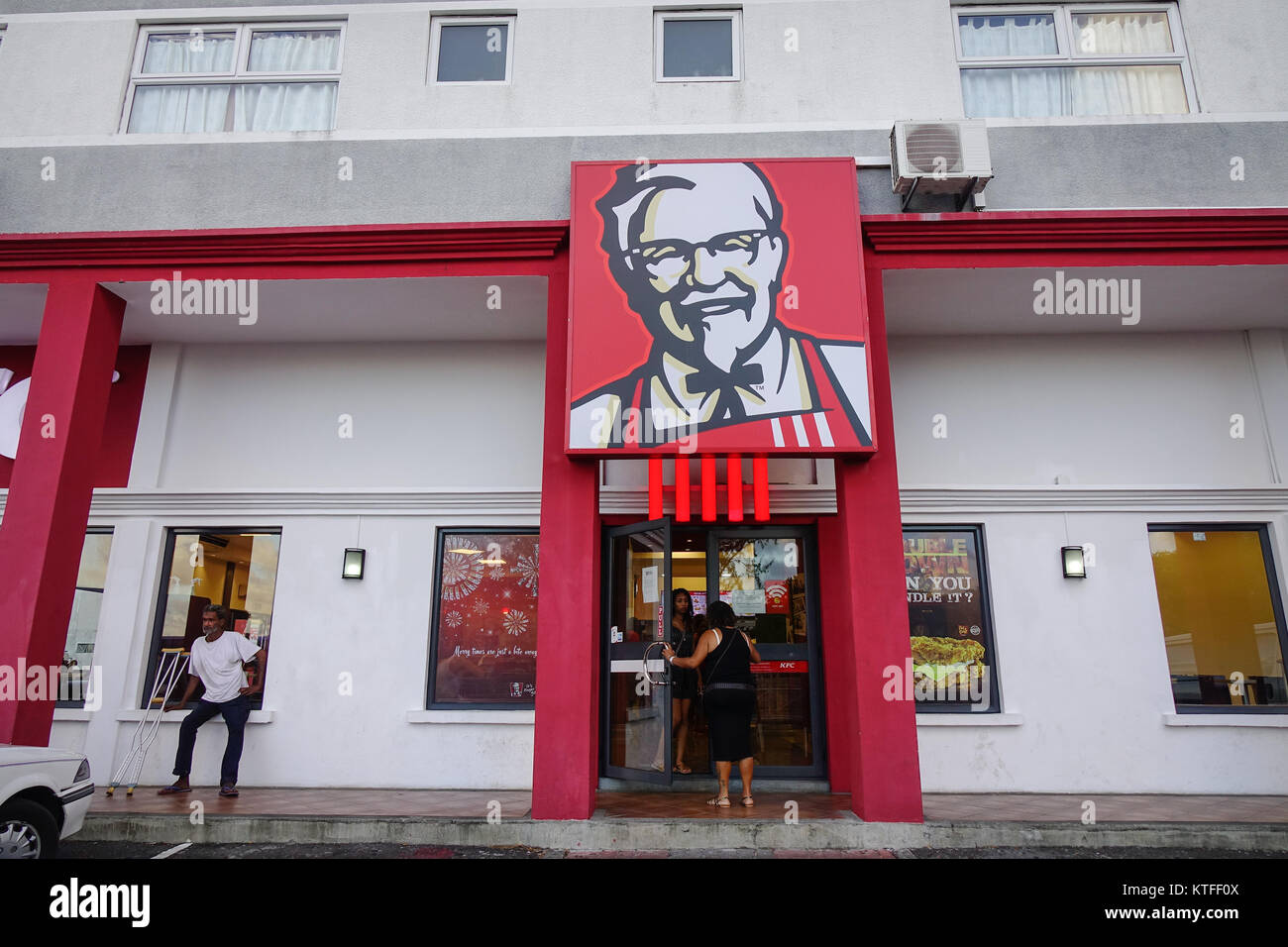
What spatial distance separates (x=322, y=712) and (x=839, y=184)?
687cm

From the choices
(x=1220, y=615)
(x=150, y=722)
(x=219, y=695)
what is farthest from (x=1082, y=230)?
(x=150, y=722)

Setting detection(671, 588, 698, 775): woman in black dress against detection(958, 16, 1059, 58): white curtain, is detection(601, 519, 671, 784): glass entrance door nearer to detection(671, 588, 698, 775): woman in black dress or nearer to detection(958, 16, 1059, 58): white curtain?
detection(671, 588, 698, 775): woman in black dress

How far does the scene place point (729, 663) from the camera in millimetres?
6363

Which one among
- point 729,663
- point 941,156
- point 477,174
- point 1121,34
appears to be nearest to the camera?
point 729,663

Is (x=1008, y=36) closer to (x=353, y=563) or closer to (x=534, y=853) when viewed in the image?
(x=353, y=563)

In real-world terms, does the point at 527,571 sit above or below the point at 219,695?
above

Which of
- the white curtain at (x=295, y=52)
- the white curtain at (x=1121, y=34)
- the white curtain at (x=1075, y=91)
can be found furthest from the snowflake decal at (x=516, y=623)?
the white curtain at (x=1121, y=34)

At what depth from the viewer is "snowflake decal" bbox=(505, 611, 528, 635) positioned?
7898 millimetres

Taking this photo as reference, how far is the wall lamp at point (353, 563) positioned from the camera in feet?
25.9

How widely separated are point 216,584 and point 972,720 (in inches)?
302

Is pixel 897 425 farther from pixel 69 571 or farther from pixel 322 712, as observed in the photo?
pixel 69 571

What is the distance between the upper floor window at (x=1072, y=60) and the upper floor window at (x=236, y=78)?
20.7 feet

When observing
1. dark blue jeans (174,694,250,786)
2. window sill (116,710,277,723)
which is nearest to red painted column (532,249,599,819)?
dark blue jeans (174,694,250,786)
